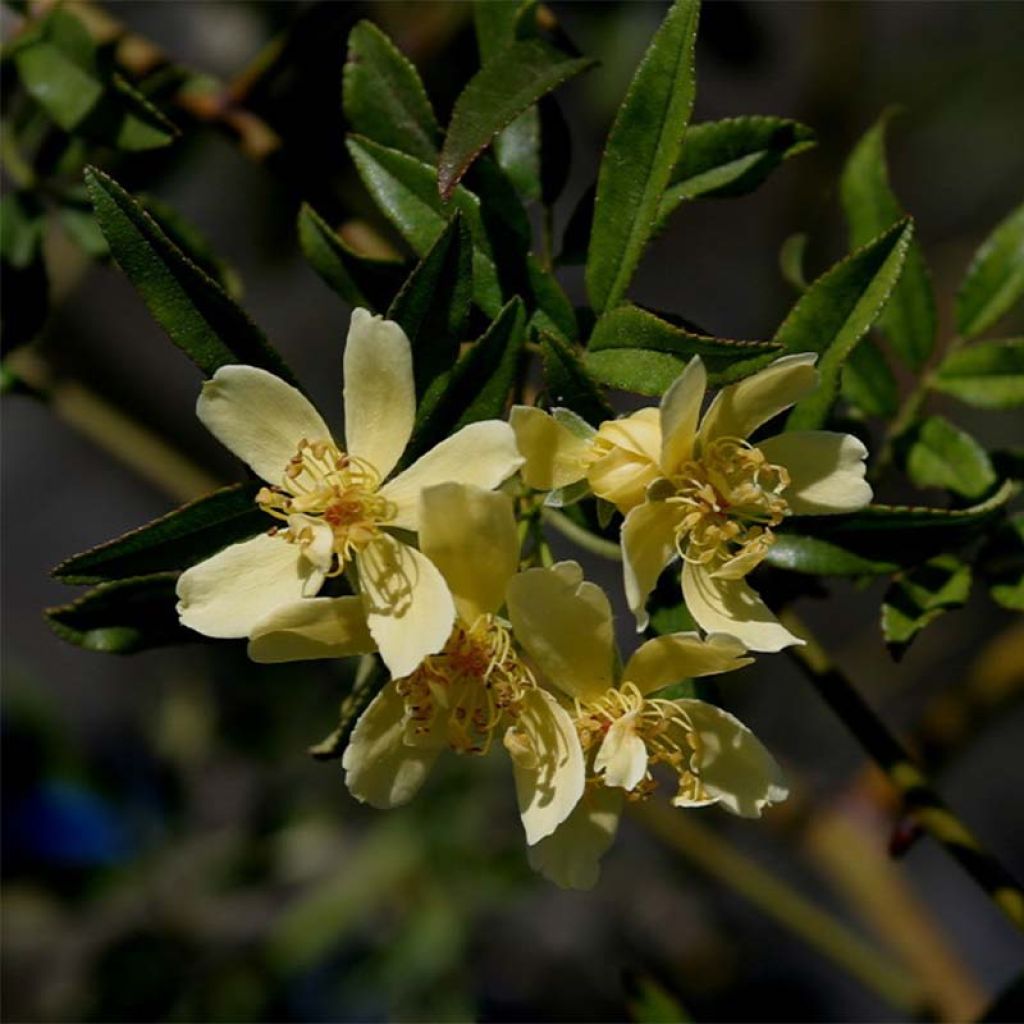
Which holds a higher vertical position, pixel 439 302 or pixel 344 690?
pixel 439 302

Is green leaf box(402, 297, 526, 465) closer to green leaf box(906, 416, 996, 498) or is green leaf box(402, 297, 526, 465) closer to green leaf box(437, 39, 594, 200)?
green leaf box(437, 39, 594, 200)

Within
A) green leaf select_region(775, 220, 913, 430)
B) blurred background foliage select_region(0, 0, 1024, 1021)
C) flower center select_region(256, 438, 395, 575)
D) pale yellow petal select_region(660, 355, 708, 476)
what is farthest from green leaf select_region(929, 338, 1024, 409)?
flower center select_region(256, 438, 395, 575)

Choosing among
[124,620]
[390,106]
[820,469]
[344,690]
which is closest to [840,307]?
[820,469]

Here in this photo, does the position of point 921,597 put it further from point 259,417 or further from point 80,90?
point 80,90

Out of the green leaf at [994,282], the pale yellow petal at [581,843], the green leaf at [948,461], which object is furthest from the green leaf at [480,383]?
the green leaf at [994,282]

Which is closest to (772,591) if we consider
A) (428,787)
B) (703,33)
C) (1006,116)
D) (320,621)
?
(320,621)

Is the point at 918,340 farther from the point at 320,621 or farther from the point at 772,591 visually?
the point at 320,621
